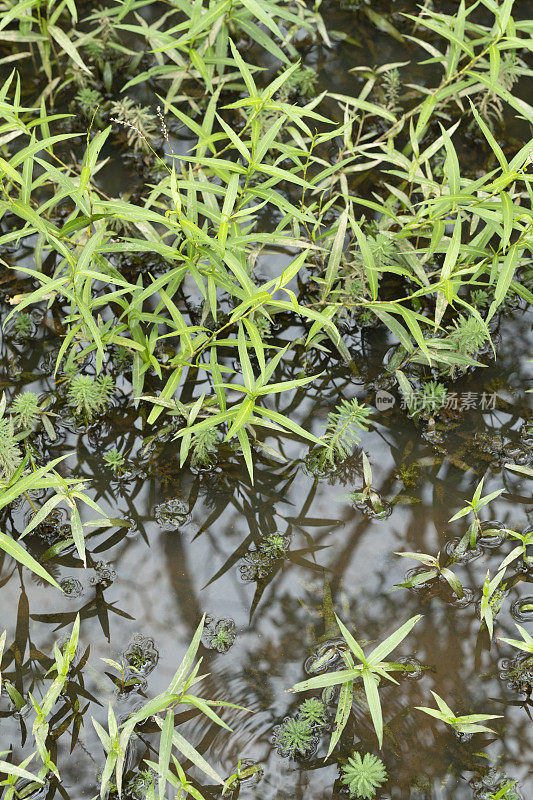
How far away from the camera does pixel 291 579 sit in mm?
2605

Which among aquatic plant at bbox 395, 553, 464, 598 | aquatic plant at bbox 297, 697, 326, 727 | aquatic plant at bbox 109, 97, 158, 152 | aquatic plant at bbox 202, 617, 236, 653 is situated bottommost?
aquatic plant at bbox 297, 697, 326, 727

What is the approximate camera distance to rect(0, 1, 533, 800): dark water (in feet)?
7.56

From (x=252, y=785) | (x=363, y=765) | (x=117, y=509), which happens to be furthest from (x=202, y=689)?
(x=117, y=509)

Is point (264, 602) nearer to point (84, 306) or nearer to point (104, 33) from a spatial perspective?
point (84, 306)

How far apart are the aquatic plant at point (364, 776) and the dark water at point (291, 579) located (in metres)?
0.05

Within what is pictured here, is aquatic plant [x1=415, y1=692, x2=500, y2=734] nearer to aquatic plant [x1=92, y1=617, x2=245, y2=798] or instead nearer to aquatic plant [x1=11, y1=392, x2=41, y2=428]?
aquatic plant [x1=92, y1=617, x2=245, y2=798]

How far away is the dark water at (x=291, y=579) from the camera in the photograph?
2305mm

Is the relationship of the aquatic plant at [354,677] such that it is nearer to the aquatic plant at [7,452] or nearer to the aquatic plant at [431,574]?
the aquatic plant at [431,574]

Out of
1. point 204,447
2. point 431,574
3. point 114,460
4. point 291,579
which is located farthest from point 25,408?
point 431,574

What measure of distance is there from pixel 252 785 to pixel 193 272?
163cm

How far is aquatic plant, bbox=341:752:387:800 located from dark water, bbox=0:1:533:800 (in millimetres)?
55

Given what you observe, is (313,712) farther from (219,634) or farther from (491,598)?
(491,598)

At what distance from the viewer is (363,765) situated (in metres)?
2.21

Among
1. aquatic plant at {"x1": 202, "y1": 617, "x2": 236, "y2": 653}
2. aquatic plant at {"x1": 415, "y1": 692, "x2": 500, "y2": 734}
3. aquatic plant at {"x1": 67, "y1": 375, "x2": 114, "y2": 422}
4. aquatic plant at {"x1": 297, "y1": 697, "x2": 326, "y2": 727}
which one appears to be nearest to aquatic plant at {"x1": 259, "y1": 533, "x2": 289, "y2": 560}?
aquatic plant at {"x1": 202, "y1": 617, "x2": 236, "y2": 653}
